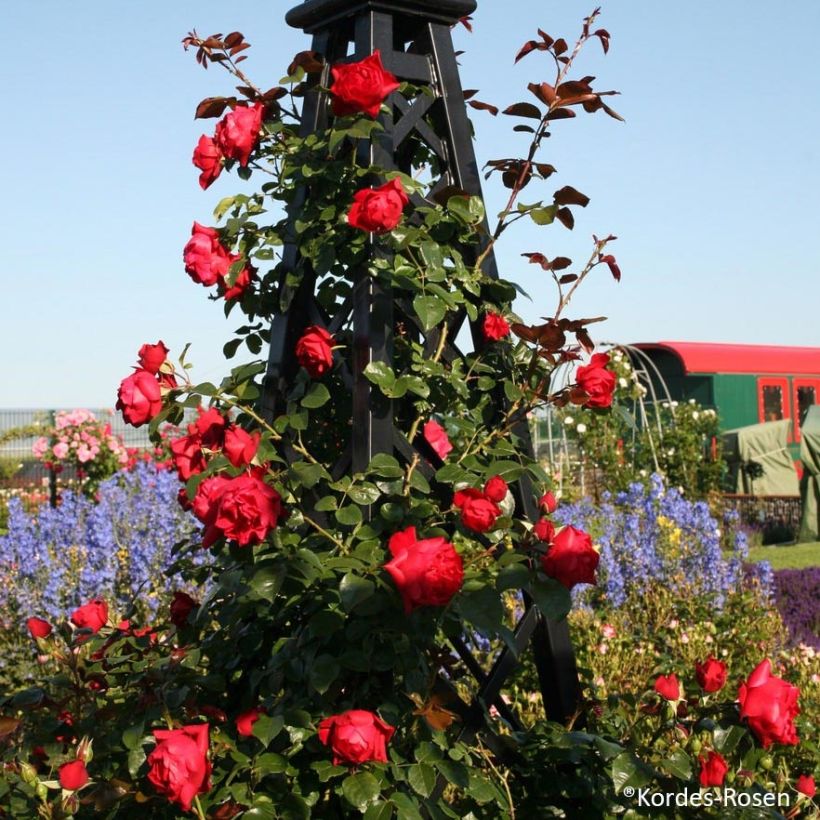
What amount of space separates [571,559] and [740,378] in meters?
15.6

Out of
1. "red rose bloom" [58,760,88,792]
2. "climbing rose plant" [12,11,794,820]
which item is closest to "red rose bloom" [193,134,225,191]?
"climbing rose plant" [12,11,794,820]

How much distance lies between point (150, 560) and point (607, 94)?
11.4 feet

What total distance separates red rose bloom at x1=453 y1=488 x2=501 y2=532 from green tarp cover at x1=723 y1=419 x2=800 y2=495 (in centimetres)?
1384

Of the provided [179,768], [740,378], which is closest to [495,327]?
[179,768]

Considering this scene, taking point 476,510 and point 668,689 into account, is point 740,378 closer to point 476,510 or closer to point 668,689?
point 668,689

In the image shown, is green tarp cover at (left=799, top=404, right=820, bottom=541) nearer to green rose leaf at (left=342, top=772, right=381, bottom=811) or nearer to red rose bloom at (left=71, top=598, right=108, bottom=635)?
red rose bloom at (left=71, top=598, right=108, bottom=635)

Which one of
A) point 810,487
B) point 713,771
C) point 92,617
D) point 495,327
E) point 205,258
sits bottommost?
point 810,487

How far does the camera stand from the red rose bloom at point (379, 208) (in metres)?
2.13

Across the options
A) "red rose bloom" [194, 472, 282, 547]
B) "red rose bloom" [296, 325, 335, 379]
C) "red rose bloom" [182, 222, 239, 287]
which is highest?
"red rose bloom" [182, 222, 239, 287]

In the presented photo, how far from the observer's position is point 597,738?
230 cm

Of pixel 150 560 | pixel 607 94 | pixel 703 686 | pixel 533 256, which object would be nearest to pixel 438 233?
pixel 533 256

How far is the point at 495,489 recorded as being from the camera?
2.15 metres

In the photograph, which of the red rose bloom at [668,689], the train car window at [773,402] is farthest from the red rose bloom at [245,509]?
the train car window at [773,402]

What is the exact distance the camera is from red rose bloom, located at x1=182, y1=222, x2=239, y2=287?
8.09 ft
